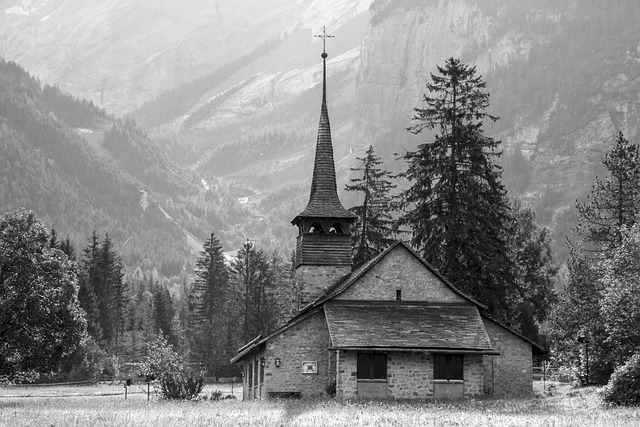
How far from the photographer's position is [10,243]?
49688 mm

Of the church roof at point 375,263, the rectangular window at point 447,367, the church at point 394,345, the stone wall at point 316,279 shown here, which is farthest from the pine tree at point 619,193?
the rectangular window at point 447,367

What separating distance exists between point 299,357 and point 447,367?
6.88 metres

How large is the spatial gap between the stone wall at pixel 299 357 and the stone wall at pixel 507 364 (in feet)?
25.8

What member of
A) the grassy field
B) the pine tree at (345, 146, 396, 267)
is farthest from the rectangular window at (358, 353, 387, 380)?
the pine tree at (345, 146, 396, 267)

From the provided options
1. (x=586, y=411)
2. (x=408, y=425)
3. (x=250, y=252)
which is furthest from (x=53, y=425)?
A: (x=250, y=252)

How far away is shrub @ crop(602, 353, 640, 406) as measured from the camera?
37.8m

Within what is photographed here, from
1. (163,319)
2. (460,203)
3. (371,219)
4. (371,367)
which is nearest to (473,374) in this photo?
(371,367)

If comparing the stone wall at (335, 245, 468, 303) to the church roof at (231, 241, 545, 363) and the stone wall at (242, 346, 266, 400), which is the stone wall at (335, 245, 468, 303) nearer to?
the church roof at (231, 241, 545, 363)

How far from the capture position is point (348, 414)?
36.0 meters

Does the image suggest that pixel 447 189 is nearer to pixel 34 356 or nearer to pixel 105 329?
pixel 34 356

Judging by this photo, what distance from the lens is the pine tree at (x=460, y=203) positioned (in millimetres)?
55312

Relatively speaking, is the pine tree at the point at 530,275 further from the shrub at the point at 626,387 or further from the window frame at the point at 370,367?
the shrub at the point at 626,387

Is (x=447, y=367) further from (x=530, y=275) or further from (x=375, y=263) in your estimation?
(x=530, y=275)

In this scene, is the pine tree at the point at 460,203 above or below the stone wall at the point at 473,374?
above
